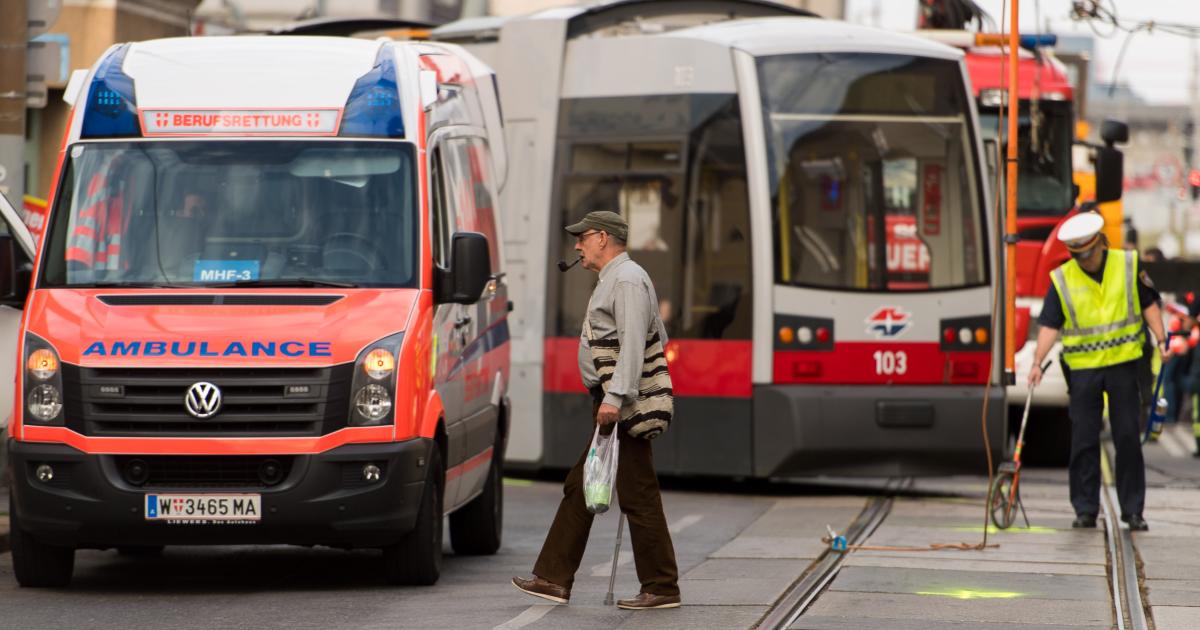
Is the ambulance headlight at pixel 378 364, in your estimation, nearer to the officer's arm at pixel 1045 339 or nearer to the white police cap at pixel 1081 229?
the officer's arm at pixel 1045 339

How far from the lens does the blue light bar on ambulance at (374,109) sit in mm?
10250

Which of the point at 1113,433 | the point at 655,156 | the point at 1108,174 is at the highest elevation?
the point at 655,156

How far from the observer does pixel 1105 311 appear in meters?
12.8

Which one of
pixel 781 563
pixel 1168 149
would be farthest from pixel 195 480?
pixel 1168 149

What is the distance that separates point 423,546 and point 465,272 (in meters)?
1.20

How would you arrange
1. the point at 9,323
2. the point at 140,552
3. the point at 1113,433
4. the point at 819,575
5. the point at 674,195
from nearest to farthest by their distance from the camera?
1. the point at 819,575
2. the point at 140,552
3. the point at 9,323
4. the point at 1113,433
5. the point at 674,195

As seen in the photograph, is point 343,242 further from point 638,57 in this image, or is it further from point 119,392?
point 638,57

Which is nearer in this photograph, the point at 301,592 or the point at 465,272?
the point at 301,592

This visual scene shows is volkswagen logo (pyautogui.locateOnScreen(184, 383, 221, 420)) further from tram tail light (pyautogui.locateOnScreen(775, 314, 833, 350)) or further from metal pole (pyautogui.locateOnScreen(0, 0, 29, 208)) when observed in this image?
tram tail light (pyautogui.locateOnScreen(775, 314, 833, 350))

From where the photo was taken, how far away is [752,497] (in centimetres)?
1545

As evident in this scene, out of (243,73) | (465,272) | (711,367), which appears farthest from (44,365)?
(711,367)

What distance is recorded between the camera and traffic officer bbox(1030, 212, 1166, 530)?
1270 cm

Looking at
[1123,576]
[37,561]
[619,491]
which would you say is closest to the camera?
[619,491]

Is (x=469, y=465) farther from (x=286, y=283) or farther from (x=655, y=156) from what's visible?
(x=655, y=156)
